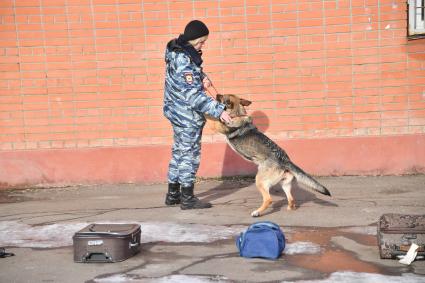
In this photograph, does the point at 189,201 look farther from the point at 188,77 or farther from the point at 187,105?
the point at 188,77

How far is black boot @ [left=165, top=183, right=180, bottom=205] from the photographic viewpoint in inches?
293

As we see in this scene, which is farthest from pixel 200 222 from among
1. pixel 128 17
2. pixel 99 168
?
pixel 128 17

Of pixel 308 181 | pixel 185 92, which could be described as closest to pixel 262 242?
pixel 308 181

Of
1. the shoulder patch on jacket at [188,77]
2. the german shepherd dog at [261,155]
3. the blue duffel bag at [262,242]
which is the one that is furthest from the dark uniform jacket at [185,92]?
the blue duffel bag at [262,242]

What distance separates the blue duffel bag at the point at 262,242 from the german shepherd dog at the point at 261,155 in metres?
1.39

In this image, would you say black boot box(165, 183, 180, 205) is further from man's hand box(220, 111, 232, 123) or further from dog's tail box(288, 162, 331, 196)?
dog's tail box(288, 162, 331, 196)

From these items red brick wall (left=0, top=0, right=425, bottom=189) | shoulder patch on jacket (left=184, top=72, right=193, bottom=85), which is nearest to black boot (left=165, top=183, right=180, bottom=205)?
shoulder patch on jacket (left=184, top=72, right=193, bottom=85)

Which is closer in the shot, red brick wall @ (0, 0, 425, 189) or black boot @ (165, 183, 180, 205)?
black boot @ (165, 183, 180, 205)

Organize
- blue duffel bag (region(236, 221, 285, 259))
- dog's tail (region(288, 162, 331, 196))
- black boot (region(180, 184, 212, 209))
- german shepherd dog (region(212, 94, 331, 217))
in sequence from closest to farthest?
blue duffel bag (region(236, 221, 285, 259)) < dog's tail (region(288, 162, 331, 196)) < german shepherd dog (region(212, 94, 331, 217)) < black boot (region(180, 184, 212, 209))

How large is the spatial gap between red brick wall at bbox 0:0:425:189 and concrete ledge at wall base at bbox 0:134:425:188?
0.25 feet

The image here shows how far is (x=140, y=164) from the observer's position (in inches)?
349

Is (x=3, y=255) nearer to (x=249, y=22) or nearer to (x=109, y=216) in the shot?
(x=109, y=216)

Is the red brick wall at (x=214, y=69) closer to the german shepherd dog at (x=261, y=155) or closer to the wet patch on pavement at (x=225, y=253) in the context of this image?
the german shepherd dog at (x=261, y=155)

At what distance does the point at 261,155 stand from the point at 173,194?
1218 mm
